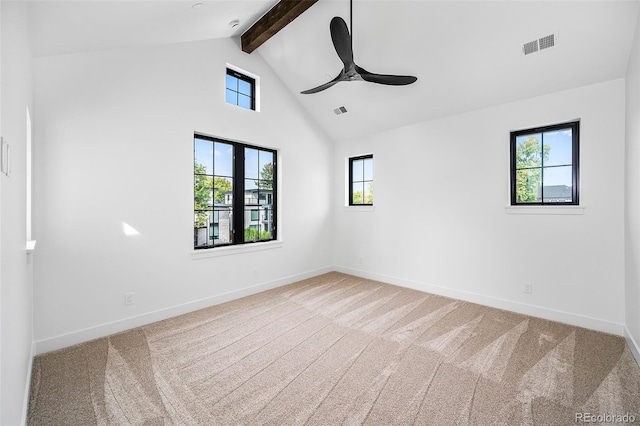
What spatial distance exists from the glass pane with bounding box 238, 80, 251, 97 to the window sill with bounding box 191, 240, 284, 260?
2243mm

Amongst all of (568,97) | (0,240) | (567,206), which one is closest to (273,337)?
(0,240)

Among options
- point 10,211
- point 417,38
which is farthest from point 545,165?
point 10,211

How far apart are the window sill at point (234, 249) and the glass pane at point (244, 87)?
7.36ft

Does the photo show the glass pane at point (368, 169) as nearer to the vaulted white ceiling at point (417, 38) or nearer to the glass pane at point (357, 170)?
the glass pane at point (357, 170)

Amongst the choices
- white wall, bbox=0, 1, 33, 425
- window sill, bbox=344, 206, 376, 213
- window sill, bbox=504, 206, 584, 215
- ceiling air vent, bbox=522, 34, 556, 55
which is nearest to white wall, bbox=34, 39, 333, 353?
white wall, bbox=0, 1, 33, 425

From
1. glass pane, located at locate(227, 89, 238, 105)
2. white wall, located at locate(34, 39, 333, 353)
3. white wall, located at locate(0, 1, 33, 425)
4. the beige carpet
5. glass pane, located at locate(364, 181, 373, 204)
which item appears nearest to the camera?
white wall, located at locate(0, 1, 33, 425)

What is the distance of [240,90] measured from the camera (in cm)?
411

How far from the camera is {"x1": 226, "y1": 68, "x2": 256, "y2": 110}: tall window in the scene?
3.96 metres

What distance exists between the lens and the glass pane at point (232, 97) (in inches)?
155

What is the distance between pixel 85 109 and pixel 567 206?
5.04m

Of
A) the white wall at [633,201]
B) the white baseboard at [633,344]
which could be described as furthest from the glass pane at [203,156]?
the white baseboard at [633,344]

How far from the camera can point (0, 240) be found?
107 centimetres

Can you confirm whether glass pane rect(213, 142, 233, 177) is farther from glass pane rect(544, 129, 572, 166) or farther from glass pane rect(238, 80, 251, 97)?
glass pane rect(544, 129, 572, 166)

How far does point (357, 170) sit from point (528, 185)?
2.62 metres
